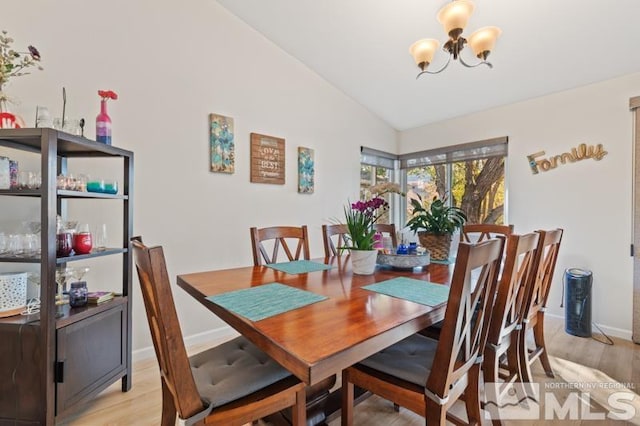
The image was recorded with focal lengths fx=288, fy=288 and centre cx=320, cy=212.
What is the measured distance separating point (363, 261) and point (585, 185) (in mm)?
2733

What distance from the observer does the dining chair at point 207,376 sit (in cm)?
81

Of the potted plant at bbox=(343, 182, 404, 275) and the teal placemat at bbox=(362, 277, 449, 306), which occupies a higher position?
the potted plant at bbox=(343, 182, 404, 275)

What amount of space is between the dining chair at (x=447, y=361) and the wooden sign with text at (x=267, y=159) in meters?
2.08

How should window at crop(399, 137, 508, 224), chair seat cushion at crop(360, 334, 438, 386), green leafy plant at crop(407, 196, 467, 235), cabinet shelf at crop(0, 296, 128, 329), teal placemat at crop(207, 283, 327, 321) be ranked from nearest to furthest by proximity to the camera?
teal placemat at crop(207, 283, 327, 321) < chair seat cushion at crop(360, 334, 438, 386) < cabinet shelf at crop(0, 296, 128, 329) < green leafy plant at crop(407, 196, 467, 235) < window at crop(399, 137, 508, 224)

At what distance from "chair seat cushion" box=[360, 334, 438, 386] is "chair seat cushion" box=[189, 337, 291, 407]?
38 centimetres

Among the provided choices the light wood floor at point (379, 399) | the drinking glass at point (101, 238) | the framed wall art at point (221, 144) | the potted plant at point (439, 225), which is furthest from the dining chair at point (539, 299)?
the drinking glass at point (101, 238)

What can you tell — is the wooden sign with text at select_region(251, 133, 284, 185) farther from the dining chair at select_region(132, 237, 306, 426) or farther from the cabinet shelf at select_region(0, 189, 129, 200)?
the dining chair at select_region(132, 237, 306, 426)

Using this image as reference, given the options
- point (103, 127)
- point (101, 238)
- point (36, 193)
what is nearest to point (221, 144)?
point (103, 127)

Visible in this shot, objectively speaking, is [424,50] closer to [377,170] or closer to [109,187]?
[109,187]

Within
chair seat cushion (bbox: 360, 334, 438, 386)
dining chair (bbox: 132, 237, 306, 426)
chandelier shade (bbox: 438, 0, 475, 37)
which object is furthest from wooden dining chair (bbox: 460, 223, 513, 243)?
dining chair (bbox: 132, 237, 306, 426)

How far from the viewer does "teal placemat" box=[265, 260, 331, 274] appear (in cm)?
170

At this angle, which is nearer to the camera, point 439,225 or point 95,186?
point 95,186

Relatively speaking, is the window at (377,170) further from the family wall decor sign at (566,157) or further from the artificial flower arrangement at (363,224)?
the artificial flower arrangement at (363,224)

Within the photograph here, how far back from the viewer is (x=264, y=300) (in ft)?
3.71
